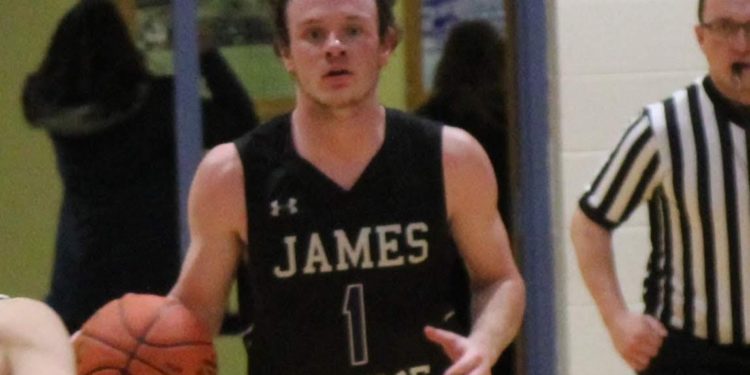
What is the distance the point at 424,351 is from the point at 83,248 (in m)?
1.75

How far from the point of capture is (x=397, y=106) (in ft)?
14.2

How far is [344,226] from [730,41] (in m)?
0.77

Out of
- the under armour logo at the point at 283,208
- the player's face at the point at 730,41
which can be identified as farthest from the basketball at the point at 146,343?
the player's face at the point at 730,41

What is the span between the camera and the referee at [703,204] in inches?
111

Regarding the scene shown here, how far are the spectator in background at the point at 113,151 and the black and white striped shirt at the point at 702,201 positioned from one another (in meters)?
1.62

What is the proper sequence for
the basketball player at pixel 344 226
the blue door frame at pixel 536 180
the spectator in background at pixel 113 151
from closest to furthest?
the basketball player at pixel 344 226 → the blue door frame at pixel 536 180 → the spectator in background at pixel 113 151

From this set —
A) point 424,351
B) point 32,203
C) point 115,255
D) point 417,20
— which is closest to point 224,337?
point 115,255

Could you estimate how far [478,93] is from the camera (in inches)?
166

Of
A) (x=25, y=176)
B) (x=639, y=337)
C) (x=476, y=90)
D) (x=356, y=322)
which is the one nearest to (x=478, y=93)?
(x=476, y=90)

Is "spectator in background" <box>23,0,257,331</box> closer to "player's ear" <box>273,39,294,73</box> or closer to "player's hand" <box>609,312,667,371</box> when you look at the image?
"player's ear" <box>273,39,294,73</box>

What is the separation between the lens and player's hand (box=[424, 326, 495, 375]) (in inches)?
102

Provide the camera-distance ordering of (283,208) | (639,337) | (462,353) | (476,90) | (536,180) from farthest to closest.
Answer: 1. (476,90)
2. (536,180)
3. (639,337)
4. (283,208)
5. (462,353)

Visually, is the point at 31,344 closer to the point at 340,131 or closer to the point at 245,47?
the point at 340,131

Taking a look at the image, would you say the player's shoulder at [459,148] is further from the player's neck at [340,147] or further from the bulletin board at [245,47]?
the bulletin board at [245,47]
